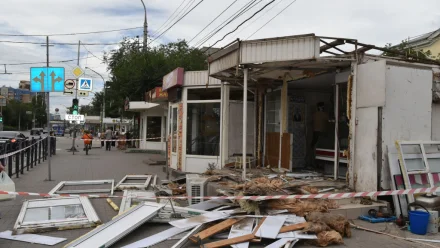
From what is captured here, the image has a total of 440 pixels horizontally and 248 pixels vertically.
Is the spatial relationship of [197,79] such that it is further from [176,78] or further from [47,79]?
[47,79]

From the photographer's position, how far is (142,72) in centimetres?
2377

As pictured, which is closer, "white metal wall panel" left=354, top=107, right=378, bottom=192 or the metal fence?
"white metal wall panel" left=354, top=107, right=378, bottom=192

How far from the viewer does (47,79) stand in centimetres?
1066

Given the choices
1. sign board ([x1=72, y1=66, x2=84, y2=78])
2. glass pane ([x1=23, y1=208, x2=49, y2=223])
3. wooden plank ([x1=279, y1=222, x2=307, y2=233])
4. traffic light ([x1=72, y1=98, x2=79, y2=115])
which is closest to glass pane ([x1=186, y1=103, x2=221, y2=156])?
glass pane ([x1=23, y1=208, x2=49, y2=223])

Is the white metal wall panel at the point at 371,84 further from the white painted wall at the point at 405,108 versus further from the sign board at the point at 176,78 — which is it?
the sign board at the point at 176,78

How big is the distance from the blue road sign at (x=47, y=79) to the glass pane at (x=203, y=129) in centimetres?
400

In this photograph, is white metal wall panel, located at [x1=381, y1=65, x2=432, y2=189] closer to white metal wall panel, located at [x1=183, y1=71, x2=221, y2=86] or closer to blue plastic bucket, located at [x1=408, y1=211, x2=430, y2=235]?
blue plastic bucket, located at [x1=408, y1=211, x2=430, y2=235]

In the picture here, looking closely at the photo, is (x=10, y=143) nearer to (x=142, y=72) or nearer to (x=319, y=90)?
(x=319, y=90)

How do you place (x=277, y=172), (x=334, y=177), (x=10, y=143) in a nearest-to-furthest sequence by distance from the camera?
(x=334, y=177)
(x=277, y=172)
(x=10, y=143)

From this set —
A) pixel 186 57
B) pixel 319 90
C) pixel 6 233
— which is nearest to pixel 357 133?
pixel 319 90

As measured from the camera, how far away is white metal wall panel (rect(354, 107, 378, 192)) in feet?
22.8

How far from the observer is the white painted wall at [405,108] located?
6988 millimetres

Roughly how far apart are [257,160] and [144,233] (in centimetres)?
564

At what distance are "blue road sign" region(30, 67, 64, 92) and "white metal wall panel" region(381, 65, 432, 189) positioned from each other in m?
8.77
